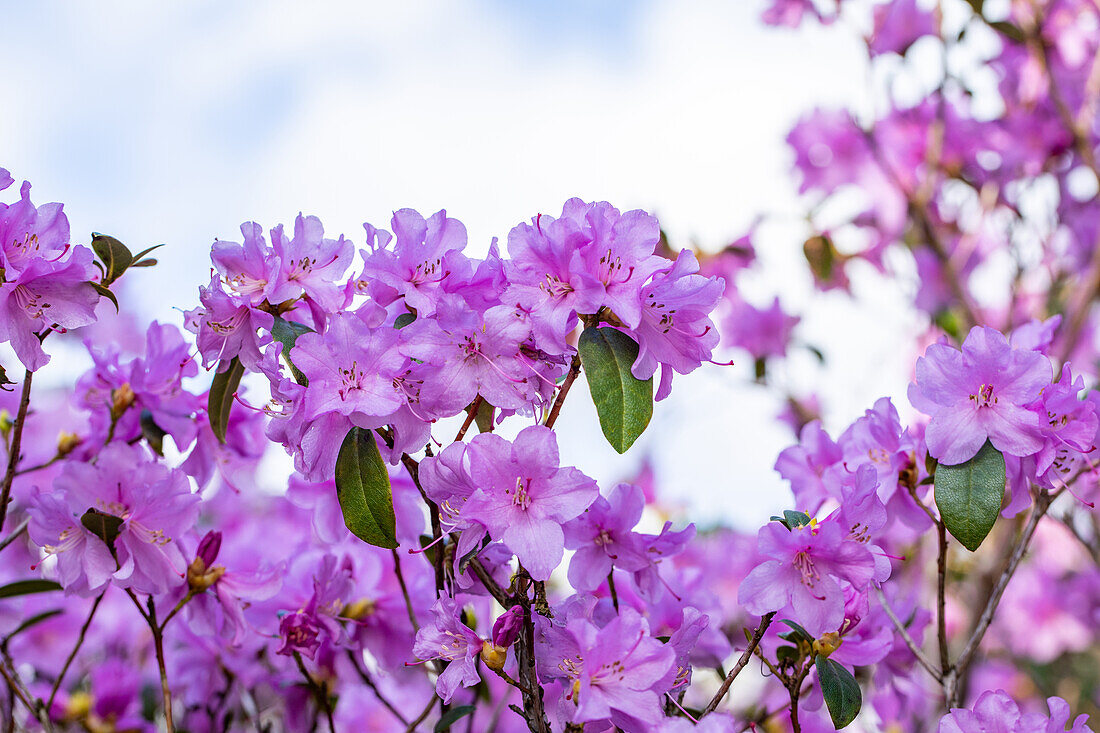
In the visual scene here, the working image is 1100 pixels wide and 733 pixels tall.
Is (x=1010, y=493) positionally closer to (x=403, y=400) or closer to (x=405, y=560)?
(x=403, y=400)

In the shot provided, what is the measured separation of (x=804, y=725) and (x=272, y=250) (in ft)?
3.24

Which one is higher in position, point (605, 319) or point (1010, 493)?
point (605, 319)

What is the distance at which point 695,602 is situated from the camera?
1121mm

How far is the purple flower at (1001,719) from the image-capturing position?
2.74 ft

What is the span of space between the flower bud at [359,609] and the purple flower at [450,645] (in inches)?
13.3

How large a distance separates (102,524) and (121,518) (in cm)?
3

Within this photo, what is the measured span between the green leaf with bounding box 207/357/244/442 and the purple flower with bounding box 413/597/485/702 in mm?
341

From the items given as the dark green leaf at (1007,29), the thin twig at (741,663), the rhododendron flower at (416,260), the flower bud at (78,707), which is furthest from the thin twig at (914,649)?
the dark green leaf at (1007,29)

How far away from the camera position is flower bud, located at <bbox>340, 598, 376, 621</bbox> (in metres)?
1.16

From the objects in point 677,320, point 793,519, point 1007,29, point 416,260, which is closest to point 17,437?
point 416,260

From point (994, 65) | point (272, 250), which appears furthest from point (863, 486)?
point (994, 65)

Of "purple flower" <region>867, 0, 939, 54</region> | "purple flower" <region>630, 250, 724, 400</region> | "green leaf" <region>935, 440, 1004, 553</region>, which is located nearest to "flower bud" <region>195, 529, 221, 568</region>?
"purple flower" <region>630, 250, 724, 400</region>

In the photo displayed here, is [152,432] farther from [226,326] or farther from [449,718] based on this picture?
[449,718]

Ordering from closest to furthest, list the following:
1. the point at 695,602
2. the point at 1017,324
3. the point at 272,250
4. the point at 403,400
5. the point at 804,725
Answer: the point at 403,400, the point at 272,250, the point at 695,602, the point at 804,725, the point at 1017,324
